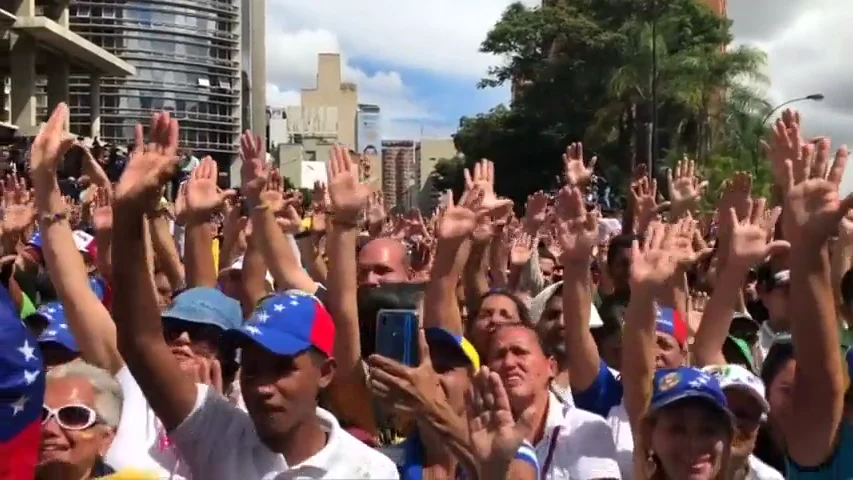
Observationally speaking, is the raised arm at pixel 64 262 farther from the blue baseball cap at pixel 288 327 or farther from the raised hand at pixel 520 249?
the raised hand at pixel 520 249

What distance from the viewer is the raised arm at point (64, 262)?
376 cm

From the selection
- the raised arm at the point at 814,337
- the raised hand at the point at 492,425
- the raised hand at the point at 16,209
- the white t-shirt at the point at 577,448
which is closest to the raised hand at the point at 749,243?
the raised arm at the point at 814,337

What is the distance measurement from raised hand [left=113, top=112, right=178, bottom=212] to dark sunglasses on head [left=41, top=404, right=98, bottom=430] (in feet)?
1.81

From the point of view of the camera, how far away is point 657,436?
334 centimetres

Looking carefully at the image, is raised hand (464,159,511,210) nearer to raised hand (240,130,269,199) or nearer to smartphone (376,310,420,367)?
raised hand (240,130,269,199)

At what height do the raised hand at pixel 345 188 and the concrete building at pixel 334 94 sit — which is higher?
the concrete building at pixel 334 94

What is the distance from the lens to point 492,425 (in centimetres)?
270

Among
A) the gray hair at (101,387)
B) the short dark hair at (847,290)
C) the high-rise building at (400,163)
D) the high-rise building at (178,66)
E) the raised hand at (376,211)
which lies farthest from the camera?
the high-rise building at (400,163)

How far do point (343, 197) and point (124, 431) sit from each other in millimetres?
1159

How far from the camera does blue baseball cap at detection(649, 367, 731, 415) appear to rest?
129 inches

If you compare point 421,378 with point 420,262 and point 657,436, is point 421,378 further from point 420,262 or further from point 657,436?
point 420,262

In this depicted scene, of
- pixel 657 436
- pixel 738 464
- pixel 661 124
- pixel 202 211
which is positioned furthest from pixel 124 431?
pixel 661 124

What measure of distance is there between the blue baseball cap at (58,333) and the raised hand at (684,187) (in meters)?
3.74

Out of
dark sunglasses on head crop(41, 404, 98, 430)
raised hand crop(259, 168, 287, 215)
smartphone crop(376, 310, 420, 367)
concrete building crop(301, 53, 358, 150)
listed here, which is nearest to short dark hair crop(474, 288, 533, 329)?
smartphone crop(376, 310, 420, 367)
